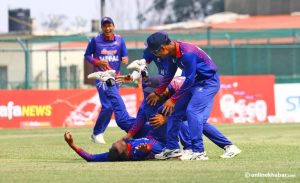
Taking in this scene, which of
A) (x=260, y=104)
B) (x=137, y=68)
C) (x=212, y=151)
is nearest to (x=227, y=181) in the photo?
(x=137, y=68)

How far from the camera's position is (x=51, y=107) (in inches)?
1155

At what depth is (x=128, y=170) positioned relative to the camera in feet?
40.9

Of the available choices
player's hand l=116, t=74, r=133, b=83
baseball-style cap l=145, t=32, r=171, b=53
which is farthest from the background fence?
baseball-style cap l=145, t=32, r=171, b=53

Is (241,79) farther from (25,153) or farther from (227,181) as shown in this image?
(227,181)

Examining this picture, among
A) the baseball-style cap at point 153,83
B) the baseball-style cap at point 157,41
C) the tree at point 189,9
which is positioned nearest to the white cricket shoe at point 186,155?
the baseball-style cap at point 153,83

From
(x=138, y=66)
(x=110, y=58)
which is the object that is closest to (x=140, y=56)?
(x=110, y=58)

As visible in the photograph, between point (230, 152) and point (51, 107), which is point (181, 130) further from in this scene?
point (51, 107)

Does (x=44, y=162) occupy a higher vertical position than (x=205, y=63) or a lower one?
lower

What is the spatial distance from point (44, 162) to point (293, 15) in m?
51.5

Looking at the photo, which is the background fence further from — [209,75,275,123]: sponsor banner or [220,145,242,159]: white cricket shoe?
[220,145,242,159]: white cricket shoe

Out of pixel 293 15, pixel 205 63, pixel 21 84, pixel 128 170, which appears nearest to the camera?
pixel 128 170

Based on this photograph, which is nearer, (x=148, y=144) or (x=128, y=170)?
(x=128, y=170)

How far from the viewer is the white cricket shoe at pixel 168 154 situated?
14156 mm

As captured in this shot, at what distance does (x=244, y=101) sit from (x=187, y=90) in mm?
15739
